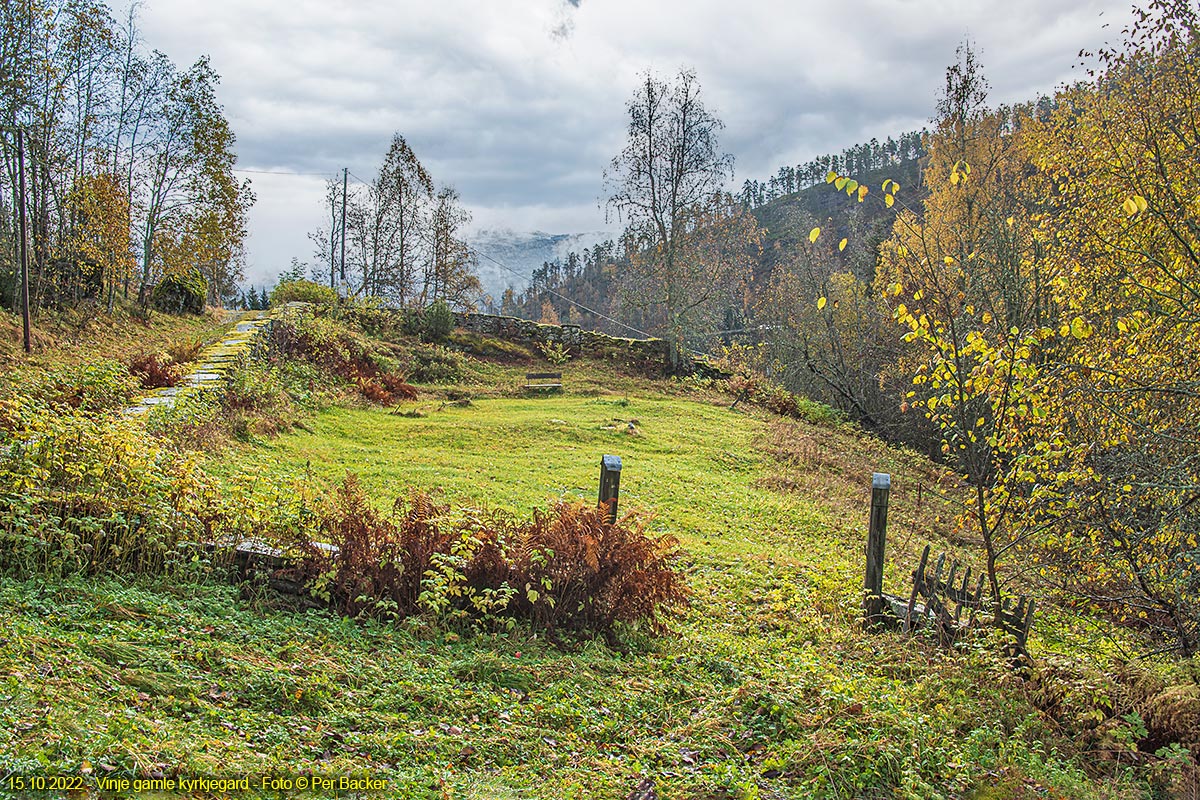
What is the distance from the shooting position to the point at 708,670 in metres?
4.89

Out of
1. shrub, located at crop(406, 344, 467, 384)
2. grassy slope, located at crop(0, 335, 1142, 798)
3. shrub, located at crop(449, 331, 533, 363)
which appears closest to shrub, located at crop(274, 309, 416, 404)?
shrub, located at crop(406, 344, 467, 384)

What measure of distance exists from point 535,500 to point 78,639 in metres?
5.62

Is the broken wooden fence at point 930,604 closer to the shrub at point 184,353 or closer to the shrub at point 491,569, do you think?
the shrub at point 491,569

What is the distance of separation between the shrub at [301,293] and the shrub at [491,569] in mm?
19657

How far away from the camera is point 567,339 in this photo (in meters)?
23.7

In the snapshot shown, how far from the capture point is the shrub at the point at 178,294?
22406 mm

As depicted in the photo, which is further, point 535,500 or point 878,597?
point 535,500

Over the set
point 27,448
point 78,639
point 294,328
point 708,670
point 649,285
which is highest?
point 649,285

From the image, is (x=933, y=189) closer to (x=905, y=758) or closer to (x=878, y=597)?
(x=878, y=597)

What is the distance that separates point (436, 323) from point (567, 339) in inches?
164

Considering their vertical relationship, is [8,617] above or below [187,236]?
below

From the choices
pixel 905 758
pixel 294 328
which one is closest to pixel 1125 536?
pixel 905 758

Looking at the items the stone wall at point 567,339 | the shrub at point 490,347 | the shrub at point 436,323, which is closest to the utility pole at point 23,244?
the shrub at point 436,323

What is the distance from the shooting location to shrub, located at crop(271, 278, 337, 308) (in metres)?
23.8
